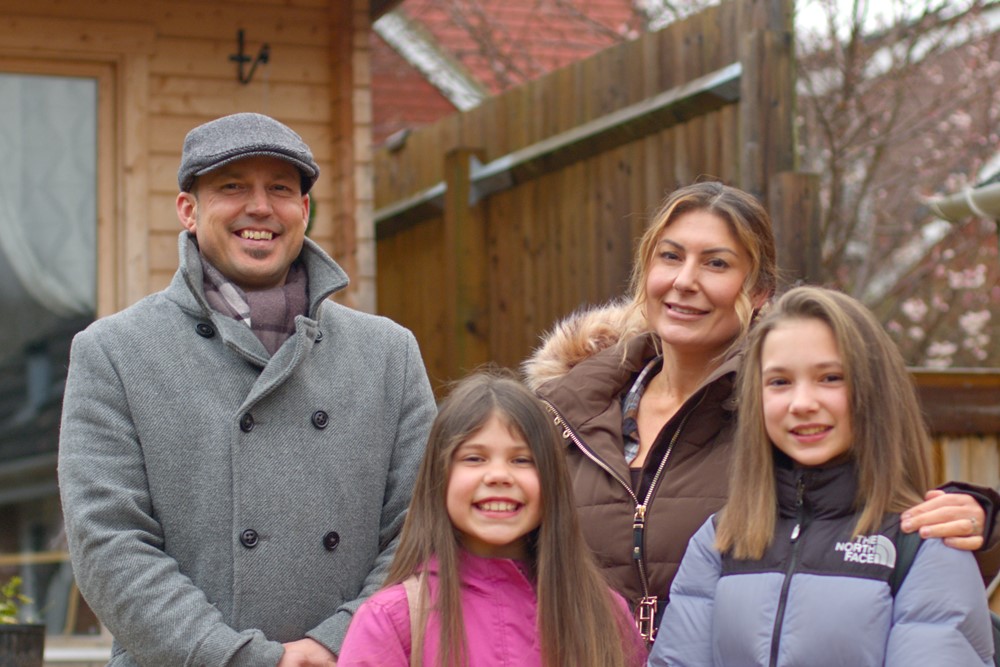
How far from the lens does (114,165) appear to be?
629 centimetres

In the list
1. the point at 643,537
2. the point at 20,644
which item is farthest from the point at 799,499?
the point at 20,644

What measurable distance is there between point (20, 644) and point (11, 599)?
1.03m

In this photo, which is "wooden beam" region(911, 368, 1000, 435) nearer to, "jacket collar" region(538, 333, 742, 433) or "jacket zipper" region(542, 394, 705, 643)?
"jacket collar" region(538, 333, 742, 433)

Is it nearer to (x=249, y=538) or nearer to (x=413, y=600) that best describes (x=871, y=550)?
(x=413, y=600)

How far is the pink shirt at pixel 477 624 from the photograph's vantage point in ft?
8.95

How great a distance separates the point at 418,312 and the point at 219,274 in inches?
211

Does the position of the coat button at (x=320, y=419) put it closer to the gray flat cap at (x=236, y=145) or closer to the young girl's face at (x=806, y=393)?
the gray flat cap at (x=236, y=145)

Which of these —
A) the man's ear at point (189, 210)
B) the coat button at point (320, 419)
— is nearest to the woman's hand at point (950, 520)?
the coat button at point (320, 419)

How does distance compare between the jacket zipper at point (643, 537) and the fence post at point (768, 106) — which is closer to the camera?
the jacket zipper at point (643, 537)

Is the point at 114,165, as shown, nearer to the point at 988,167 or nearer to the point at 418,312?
the point at 418,312

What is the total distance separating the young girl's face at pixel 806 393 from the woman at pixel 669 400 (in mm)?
279

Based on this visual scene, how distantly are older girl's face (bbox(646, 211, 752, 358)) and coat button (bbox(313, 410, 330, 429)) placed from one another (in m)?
0.74

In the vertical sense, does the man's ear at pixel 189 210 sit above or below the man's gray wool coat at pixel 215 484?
above

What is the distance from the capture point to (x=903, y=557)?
8.56 feet
